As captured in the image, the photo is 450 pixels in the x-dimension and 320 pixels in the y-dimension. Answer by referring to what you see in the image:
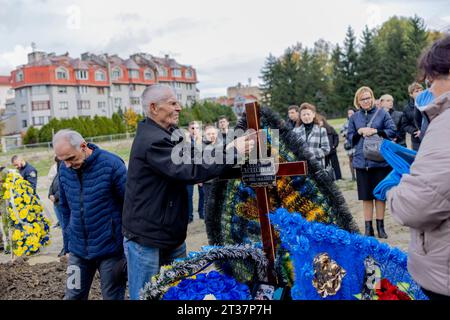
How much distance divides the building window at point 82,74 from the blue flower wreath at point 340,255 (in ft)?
217

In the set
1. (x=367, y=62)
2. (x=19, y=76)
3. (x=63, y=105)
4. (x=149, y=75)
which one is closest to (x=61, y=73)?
(x=63, y=105)

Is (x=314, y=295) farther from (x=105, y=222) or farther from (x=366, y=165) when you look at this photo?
(x=366, y=165)

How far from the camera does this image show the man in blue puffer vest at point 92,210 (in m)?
3.65

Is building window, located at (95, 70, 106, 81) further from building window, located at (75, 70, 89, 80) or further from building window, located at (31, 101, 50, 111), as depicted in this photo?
building window, located at (31, 101, 50, 111)

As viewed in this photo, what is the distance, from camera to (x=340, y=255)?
262 centimetres

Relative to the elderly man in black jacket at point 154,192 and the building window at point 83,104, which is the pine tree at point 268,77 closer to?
the building window at point 83,104

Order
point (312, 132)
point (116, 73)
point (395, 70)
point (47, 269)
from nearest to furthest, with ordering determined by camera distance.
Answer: point (47, 269) < point (312, 132) < point (395, 70) < point (116, 73)

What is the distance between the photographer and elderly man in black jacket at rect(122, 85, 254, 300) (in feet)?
10.0

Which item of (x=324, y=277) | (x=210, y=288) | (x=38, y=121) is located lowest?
(x=210, y=288)

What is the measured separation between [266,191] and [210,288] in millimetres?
725

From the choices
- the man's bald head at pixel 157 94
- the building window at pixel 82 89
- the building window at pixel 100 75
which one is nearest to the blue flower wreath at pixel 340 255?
the man's bald head at pixel 157 94

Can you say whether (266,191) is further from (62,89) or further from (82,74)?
(82,74)
